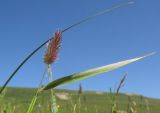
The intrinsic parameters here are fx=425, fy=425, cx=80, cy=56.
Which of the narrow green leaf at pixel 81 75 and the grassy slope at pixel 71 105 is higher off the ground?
the grassy slope at pixel 71 105

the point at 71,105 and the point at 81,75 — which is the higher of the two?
the point at 71,105

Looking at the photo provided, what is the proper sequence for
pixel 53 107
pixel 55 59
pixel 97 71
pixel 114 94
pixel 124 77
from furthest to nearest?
1. pixel 114 94
2. pixel 124 77
3. pixel 53 107
4. pixel 55 59
5. pixel 97 71

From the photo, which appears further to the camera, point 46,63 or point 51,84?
point 46,63

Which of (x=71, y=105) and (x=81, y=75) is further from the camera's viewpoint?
(x=71, y=105)

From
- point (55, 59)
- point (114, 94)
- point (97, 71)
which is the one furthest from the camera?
point (114, 94)

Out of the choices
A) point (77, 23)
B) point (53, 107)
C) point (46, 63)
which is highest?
point (77, 23)

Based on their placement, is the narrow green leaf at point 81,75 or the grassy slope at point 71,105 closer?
the narrow green leaf at point 81,75

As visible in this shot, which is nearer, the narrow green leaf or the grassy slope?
the narrow green leaf

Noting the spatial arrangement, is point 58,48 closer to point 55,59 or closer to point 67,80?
point 55,59

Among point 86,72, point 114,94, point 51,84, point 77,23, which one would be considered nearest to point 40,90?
point 51,84

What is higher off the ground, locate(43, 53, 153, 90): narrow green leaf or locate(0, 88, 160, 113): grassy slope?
locate(0, 88, 160, 113): grassy slope

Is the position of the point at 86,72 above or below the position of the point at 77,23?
below
